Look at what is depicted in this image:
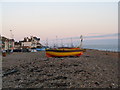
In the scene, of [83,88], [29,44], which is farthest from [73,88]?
[29,44]

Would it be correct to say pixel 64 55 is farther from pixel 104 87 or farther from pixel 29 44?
pixel 29 44

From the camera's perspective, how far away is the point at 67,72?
12.9 m

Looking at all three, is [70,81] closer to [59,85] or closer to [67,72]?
[59,85]

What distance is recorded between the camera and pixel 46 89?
992 cm

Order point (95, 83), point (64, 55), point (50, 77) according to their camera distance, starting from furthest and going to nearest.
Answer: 1. point (64, 55)
2. point (50, 77)
3. point (95, 83)

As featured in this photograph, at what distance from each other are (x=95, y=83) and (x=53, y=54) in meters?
14.9

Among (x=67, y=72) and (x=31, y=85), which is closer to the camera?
(x=31, y=85)

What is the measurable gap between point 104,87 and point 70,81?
6.96 ft

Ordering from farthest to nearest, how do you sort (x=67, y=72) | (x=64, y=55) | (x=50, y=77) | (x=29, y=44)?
(x=29, y=44) → (x=64, y=55) → (x=67, y=72) → (x=50, y=77)

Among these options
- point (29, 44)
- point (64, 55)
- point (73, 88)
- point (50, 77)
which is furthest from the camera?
point (29, 44)

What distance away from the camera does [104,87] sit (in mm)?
10164

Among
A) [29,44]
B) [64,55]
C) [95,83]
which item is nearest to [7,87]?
[95,83]

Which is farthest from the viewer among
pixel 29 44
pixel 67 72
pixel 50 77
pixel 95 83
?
pixel 29 44

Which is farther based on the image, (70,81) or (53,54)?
(53,54)
